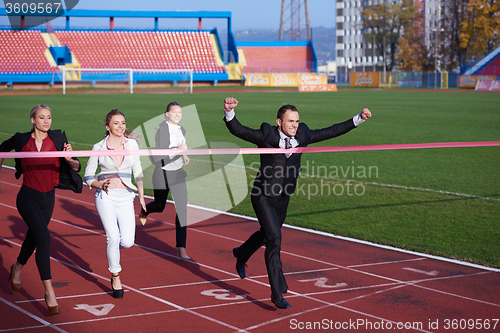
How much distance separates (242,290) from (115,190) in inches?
68.6

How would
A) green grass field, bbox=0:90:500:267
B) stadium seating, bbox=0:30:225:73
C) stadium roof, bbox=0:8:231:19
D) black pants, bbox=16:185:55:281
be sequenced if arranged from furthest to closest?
1. stadium roof, bbox=0:8:231:19
2. stadium seating, bbox=0:30:225:73
3. green grass field, bbox=0:90:500:267
4. black pants, bbox=16:185:55:281

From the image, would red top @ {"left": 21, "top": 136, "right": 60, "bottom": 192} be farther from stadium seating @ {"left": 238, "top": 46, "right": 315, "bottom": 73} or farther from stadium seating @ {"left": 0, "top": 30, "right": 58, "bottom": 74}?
stadium seating @ {"left": 238, "top": 46, "right": 315, "bottom": 73}

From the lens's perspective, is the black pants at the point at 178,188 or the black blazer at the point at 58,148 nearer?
the black blazer at the point at 58,148

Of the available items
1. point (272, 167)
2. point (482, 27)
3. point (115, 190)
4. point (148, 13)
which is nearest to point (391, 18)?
point (482, 27)

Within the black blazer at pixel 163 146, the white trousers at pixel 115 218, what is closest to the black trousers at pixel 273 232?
the white trousers at pixel 115 218

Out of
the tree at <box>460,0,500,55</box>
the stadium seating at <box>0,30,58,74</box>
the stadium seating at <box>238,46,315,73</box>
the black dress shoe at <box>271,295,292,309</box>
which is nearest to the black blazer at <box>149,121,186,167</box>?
the black dress shoe at <box>271,295,292,309</box>

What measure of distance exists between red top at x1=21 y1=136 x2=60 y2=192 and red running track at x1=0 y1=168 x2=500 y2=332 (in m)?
1.23

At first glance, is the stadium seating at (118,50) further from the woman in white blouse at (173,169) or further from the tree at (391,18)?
the woman in white blouse at (173,169)

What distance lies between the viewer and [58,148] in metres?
5.53

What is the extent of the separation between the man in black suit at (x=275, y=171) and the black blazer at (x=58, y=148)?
1.67 m

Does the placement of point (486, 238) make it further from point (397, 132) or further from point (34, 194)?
point (397, 132)

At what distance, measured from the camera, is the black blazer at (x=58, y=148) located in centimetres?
541

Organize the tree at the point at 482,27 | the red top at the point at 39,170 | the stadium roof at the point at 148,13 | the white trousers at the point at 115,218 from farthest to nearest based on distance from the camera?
the stadium roof at the point at 148,13 < the tree at the point at 482,27 < the white trousers at the point at 115,218 < the red top at the point at 39,170

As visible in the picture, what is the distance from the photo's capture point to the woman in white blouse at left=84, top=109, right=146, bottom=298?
567 cm
